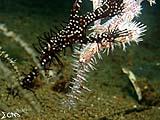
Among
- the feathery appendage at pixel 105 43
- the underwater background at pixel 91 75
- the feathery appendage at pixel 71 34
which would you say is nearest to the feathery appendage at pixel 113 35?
the feathery appendage at pixel 105 43

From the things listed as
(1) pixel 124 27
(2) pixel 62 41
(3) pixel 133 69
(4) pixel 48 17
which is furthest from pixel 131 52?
(2) pixel 62 41

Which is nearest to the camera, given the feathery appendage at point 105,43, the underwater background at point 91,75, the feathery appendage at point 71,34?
the feathery appendage at point 71,34

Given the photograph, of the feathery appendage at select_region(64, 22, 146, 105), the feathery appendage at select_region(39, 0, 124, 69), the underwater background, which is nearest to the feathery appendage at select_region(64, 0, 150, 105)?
the feathery appendage at select_region(64, 22, 146, 105)

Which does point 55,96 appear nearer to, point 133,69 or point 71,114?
point 71,114

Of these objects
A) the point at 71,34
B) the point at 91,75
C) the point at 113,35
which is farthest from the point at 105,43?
the point at 91,75

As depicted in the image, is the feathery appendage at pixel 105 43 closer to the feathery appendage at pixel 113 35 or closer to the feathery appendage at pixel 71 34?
the feathery appendage at pixel 113 35

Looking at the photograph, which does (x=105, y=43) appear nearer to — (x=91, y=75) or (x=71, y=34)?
(x=71, y=34)

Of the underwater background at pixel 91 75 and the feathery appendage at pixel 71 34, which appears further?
the underwater background at pixel 91 75

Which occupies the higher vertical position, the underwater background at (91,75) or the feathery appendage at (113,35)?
the feathery appendage at (113,35)
